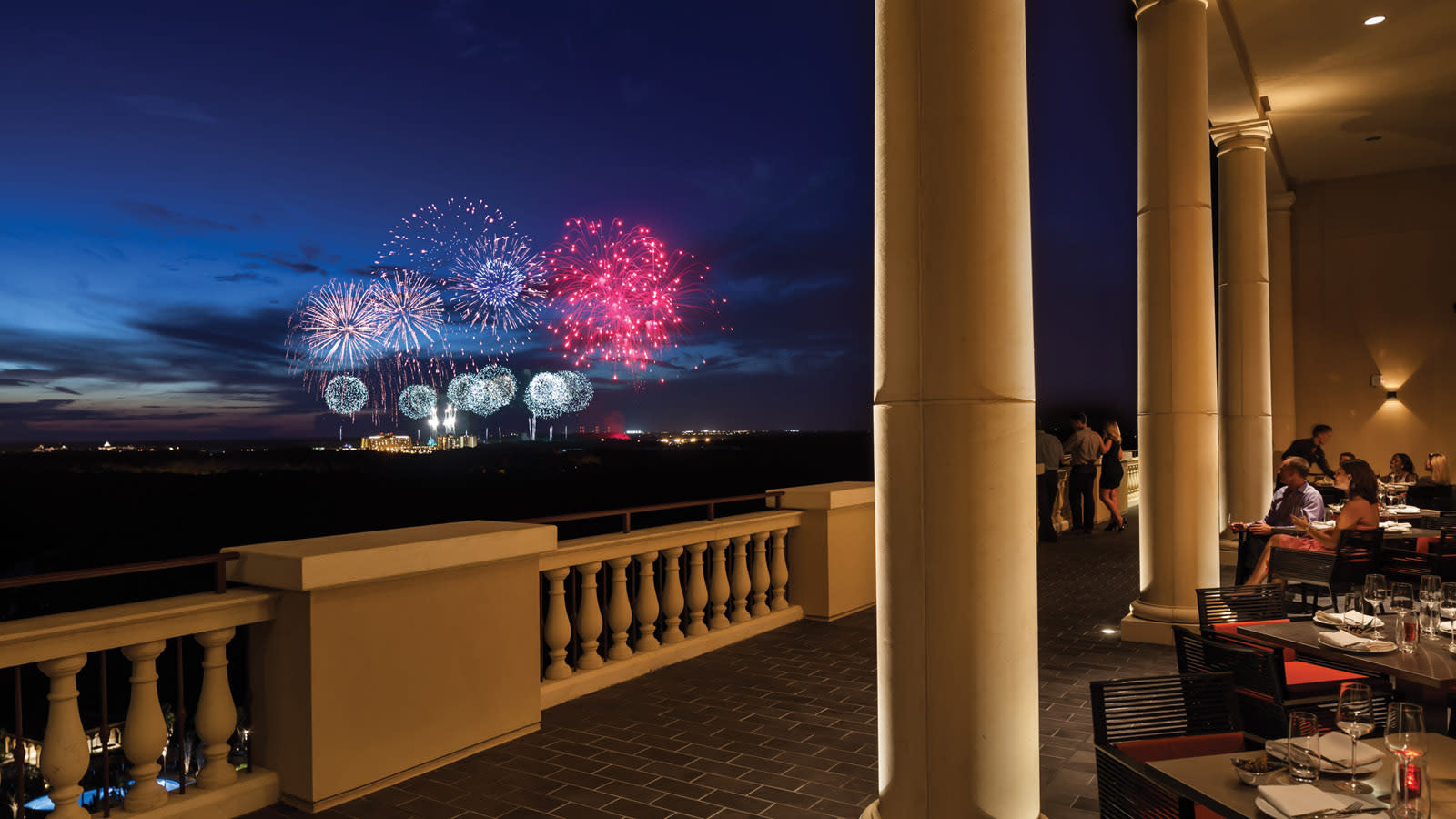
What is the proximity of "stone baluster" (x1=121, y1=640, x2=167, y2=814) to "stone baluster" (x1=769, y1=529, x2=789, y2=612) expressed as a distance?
4851 mm

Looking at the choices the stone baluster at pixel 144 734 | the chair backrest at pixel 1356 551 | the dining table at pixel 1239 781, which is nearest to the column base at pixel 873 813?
the dining table at pixel 1239 781

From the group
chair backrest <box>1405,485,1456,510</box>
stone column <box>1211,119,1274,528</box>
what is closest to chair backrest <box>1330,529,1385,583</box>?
stone column <box>1211,119,1274,528</box>

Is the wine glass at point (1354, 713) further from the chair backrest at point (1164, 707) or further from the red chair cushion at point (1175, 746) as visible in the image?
the chair backrest at point (1164, 707)

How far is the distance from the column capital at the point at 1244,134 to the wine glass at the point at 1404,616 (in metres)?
8.90

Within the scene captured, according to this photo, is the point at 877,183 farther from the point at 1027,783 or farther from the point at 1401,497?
the point at 1401,497

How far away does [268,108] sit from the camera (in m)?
50.4

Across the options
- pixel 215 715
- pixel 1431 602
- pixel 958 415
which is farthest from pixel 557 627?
pixel 1431 602

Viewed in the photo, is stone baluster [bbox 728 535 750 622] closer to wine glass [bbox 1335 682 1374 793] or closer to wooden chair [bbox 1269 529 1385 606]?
wooden chair [bbox 1269 529 1385 606]

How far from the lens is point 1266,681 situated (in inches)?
154

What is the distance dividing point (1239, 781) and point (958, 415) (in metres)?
1.38

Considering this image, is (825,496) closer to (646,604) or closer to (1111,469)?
(646,604)

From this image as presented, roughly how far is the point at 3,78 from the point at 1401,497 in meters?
55.7

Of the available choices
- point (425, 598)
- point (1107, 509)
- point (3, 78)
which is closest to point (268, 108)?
point (3, 78)

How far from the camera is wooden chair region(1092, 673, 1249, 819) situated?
2615mm
